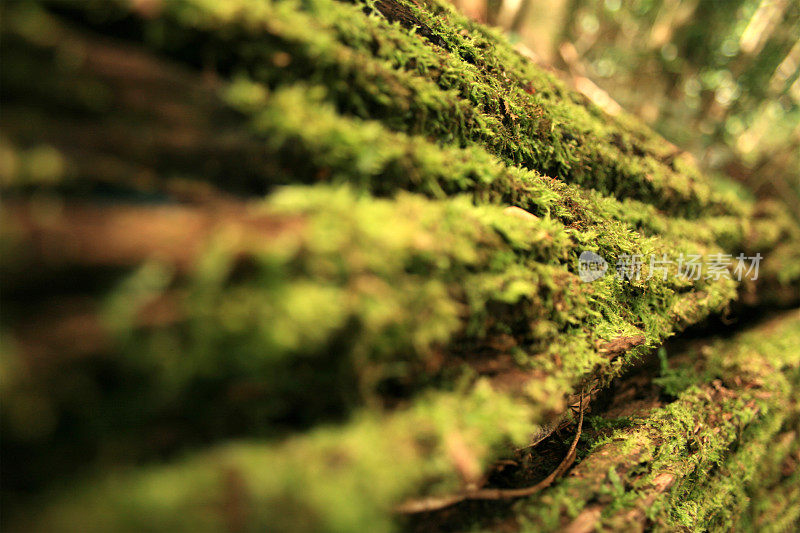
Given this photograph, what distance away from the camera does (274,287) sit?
120cm

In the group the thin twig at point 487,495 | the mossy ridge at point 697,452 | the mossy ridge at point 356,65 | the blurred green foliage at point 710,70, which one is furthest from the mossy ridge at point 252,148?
the blurred green foliage at point 710,70

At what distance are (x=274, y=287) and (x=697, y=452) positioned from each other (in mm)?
3161

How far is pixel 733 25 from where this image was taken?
11719mm

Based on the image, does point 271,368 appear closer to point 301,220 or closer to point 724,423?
point 301,220

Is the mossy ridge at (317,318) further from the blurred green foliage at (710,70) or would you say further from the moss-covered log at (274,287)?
the blurred green foliage at (710,70)

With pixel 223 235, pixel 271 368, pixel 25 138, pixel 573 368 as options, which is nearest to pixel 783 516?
pixel 573 368

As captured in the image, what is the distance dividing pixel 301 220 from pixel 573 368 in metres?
1.59

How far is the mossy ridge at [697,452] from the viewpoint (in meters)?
2.00

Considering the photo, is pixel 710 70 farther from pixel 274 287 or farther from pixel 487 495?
pixel 274 287

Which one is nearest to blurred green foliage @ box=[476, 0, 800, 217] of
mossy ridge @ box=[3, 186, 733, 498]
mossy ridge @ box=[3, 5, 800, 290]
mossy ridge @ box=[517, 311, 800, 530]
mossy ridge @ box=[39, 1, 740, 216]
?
mossy ridge @ box=[517, 311, 800, 530]

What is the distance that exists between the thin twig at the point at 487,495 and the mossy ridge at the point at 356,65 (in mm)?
1730

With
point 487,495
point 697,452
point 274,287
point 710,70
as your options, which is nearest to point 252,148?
point 274,287

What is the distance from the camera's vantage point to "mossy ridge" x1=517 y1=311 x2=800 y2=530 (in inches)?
78.7

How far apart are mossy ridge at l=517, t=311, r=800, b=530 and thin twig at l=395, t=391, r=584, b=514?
0.17 feet
